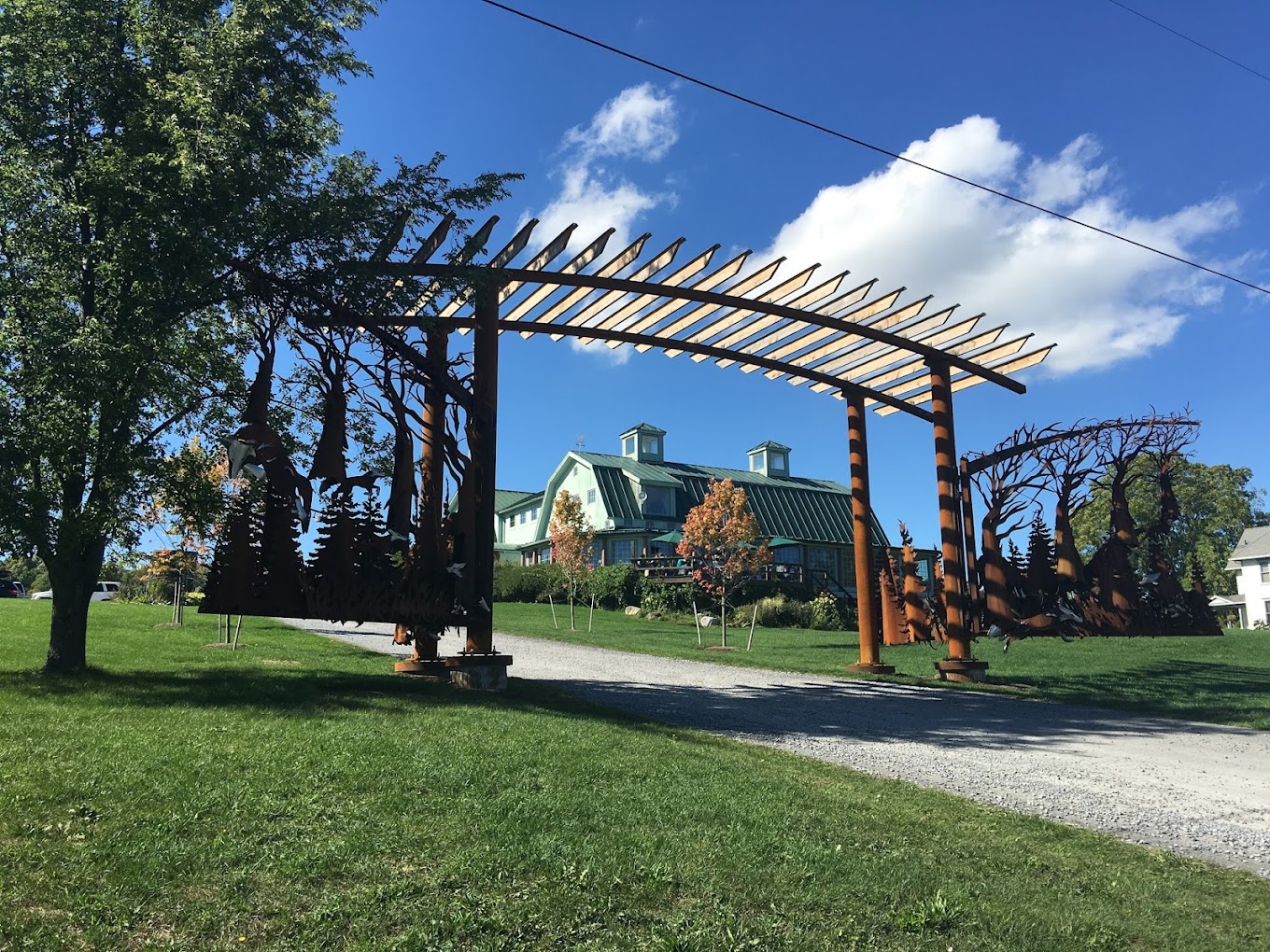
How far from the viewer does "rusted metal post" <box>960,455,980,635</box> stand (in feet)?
44.0

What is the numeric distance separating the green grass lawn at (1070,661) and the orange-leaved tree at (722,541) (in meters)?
1.87

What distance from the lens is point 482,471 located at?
1040 centimetres

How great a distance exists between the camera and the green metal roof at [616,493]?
41375mm

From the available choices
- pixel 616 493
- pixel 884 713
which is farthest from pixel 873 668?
pixel 616 493

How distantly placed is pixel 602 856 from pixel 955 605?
10842 mm

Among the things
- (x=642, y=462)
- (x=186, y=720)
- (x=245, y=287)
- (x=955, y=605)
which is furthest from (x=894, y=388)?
(x=642, y=462)

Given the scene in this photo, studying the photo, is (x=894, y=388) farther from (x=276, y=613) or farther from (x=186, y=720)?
(x=186, y=720)

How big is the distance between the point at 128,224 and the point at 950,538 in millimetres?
11869

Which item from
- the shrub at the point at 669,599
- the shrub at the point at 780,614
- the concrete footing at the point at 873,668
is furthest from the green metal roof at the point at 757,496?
the concrete footing at the point at 873,668

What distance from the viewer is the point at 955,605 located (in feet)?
44.7

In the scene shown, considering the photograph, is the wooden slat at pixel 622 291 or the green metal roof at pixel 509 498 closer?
the wooden slat at pixel 622 291

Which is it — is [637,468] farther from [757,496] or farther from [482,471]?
[482,471]

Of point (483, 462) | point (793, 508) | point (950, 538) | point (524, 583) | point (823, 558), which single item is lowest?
point (524, 583)

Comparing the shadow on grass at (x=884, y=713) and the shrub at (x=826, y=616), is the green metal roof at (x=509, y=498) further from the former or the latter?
the shadow on grass at (x=884, y=713)
